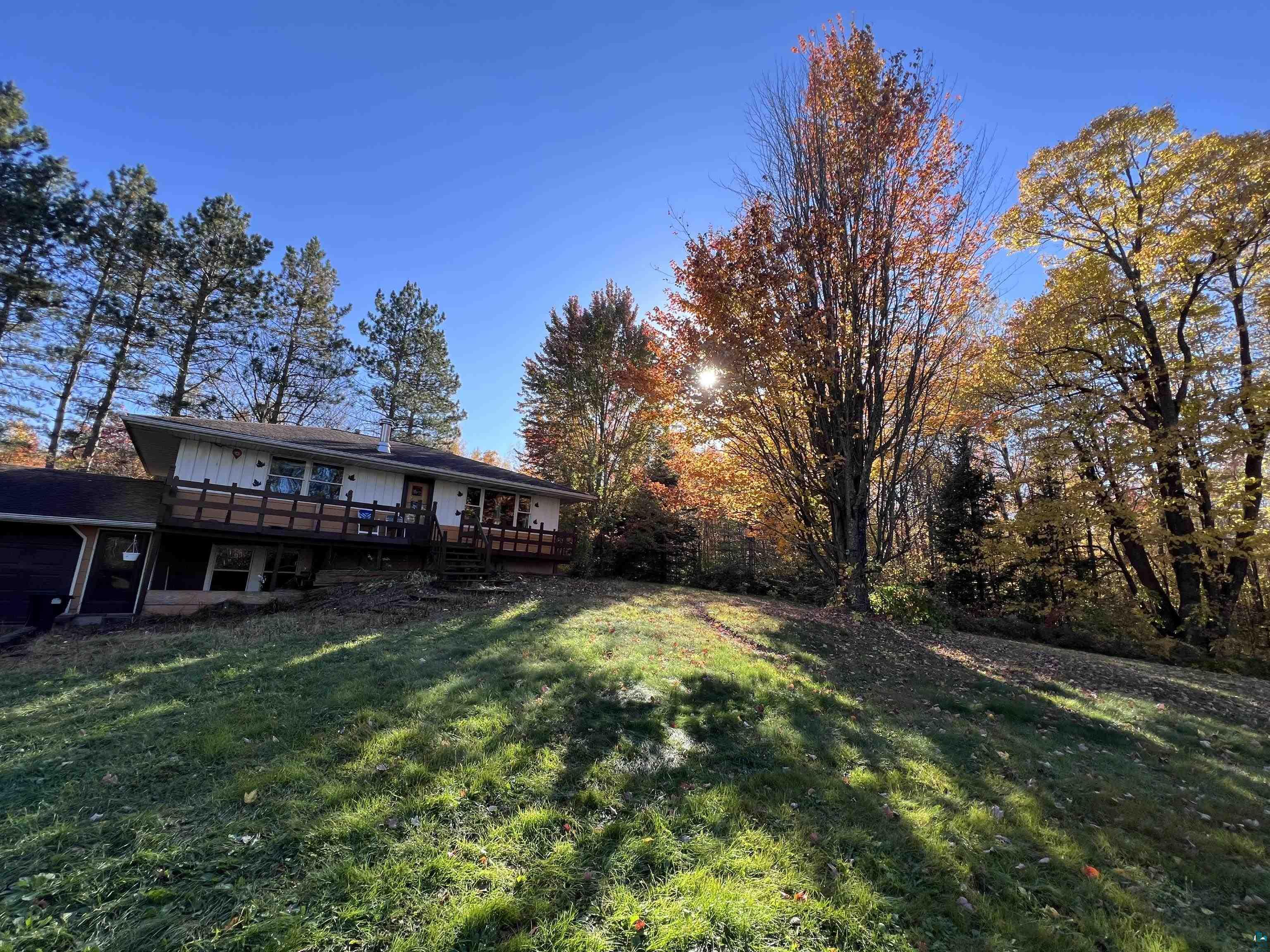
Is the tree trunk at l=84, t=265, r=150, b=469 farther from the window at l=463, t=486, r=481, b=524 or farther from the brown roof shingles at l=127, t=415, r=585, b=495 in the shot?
the window at l=463, t=486, r=481, b=524

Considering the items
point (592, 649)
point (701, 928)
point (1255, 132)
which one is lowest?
point (701, 928)

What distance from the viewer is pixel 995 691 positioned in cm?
713

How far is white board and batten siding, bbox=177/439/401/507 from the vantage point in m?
13.6

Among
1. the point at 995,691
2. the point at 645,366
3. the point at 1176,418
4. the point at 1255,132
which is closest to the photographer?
the point at 995,691

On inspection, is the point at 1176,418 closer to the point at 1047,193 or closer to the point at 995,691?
the point at 1047,193

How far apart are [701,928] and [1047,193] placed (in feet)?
67.0

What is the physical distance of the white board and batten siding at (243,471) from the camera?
44.5ft

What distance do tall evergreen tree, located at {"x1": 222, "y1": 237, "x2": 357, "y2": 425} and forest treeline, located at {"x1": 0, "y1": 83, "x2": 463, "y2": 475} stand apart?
6cm

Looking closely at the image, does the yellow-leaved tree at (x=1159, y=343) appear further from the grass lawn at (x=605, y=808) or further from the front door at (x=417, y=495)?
the front door at (x=417, y=495)

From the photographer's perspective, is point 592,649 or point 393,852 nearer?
point 393,852

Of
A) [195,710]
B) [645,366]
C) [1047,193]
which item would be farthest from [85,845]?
[1047,193]

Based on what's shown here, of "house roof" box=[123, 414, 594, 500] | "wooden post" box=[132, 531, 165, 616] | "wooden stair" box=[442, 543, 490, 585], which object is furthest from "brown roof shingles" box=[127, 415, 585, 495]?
"wooden post" box=[132, 531, 165, 616]

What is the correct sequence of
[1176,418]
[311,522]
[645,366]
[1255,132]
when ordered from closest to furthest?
[1255,132] → [1176,418] → [311,522] → [645,366]

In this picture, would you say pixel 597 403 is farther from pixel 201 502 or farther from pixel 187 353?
pixel 187 353
